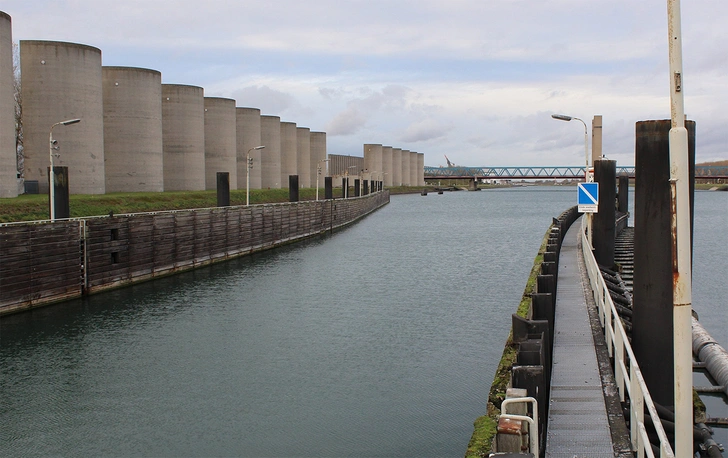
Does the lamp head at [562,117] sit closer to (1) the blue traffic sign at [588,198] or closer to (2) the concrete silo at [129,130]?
(1) the blue traffic sign at [588,198]

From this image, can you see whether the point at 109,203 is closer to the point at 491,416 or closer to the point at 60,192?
the point at 60,192

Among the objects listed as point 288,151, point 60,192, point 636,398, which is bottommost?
point 636,398

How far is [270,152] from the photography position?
7225 centimetres

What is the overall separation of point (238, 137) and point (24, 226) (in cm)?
4724

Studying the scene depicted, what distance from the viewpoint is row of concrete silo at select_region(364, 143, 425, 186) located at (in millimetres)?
144625

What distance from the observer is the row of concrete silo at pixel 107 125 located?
3284 centimetres

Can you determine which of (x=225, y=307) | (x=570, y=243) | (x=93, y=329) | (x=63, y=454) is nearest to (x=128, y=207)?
(x=225, y=307)

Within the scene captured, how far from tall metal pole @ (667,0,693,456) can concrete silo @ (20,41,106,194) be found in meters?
31.8

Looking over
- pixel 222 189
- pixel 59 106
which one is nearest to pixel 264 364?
pixel 222 189

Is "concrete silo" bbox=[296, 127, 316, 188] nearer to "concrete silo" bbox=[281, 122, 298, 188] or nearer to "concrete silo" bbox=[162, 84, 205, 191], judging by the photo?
"concrete silo" bbox=[281, 122, 298, 188]

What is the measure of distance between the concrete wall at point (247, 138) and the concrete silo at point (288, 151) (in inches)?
551

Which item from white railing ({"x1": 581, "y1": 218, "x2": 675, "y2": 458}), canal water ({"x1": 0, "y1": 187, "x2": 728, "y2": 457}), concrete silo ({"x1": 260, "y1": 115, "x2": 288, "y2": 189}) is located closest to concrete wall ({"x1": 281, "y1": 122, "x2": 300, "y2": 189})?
concrete silo ({"x1": 260, "y1": 115, "x2": 288, "y2": 189})

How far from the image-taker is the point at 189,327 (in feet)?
64.3

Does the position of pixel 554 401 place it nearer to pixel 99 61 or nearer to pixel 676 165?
pixel 676 165
